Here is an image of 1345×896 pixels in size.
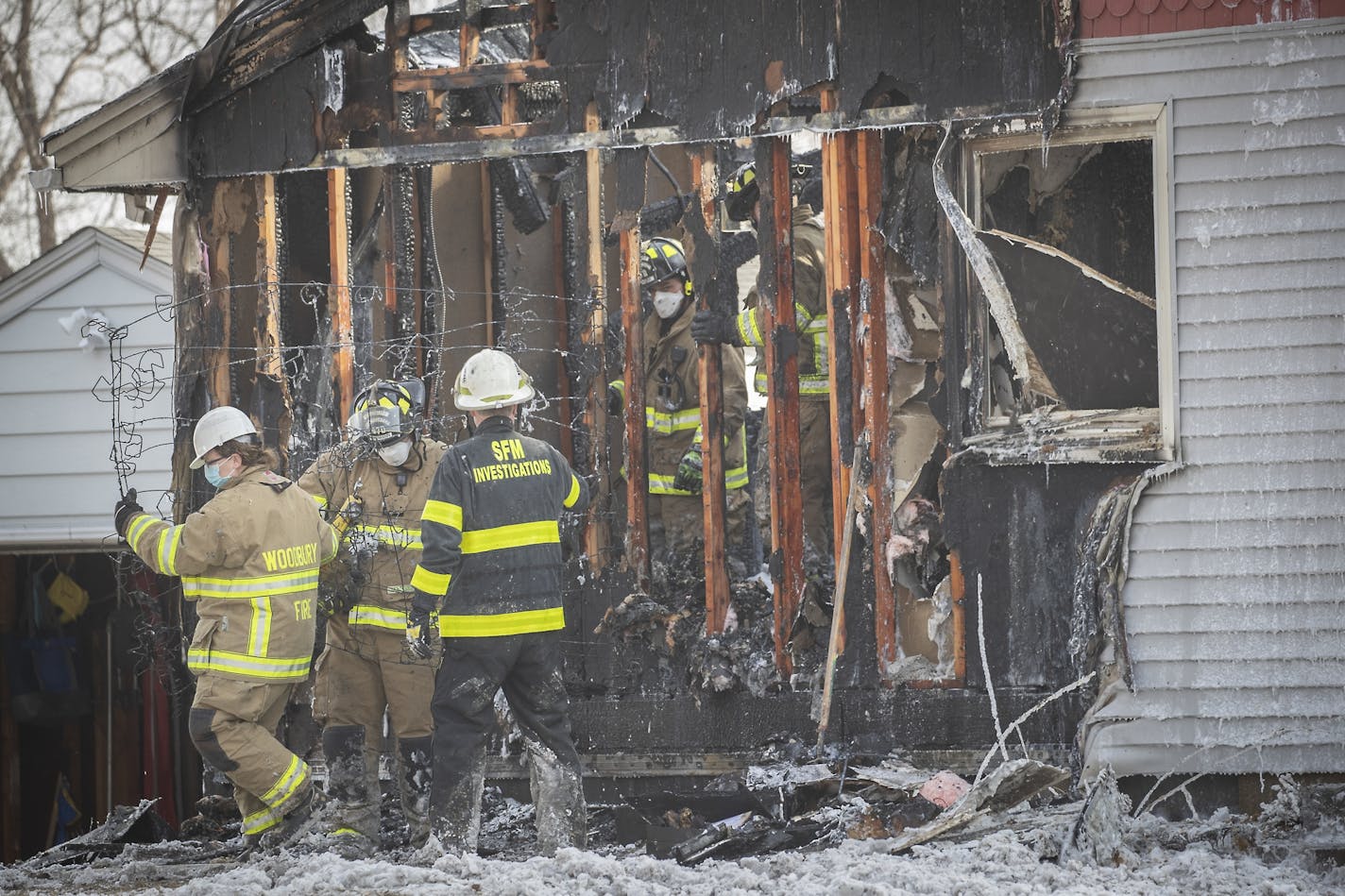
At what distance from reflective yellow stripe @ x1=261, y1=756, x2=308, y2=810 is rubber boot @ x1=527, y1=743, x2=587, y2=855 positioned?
1057 millimetres

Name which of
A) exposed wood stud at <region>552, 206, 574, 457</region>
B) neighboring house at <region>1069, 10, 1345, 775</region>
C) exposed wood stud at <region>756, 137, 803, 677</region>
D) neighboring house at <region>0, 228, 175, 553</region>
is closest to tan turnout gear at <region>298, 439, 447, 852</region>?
exposed wood stud at <region>756, 137, 803, 677</region>

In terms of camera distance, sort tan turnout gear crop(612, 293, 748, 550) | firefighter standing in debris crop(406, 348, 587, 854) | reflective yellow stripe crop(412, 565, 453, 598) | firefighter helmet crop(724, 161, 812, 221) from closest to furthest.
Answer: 1. reflective yellow stripe crop(412, 565, 453, 598)
2. firefighter standing in debris crop(406, 348, 587, 854)
3. firefighter helmet crop(724, 161, 812, 221)
4. tan turnout gear crop(612, 293, 748, 550)

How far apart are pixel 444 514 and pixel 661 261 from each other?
10.1 ft

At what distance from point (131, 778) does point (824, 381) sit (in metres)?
6.80

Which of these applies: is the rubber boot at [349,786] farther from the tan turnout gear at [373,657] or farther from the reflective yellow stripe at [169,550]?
the reflective yellow stripe at [169,550]

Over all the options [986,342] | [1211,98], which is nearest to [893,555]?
[986,342]

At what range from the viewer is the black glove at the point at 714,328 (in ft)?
21.5

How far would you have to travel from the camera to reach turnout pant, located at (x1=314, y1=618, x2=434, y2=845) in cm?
623

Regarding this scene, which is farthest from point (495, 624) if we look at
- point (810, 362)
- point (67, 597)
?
point (67, 597)

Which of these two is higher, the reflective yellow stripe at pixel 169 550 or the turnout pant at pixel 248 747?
the reflective yellow stripe at pixel 169 550

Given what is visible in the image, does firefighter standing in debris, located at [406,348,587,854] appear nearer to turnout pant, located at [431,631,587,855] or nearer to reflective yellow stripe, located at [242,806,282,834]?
turnout pant, located at [431,631,587,855]

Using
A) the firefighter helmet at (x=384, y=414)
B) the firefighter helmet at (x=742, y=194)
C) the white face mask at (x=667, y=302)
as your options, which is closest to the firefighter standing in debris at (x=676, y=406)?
the white face mask at (x=667, y=302)

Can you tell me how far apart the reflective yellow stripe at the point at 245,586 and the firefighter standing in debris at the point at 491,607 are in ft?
2.03

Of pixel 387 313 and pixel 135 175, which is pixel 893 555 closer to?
pixel 387 313
